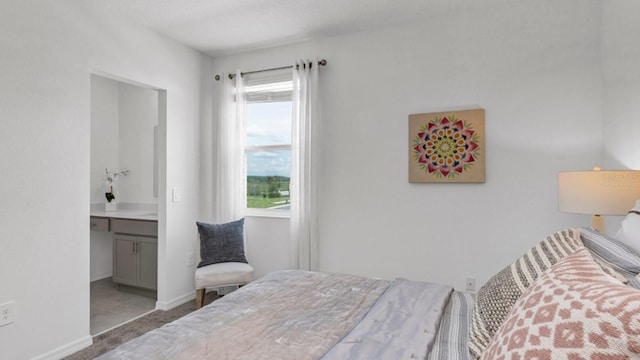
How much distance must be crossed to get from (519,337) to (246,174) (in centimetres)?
338

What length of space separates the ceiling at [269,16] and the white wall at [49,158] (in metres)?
0.32

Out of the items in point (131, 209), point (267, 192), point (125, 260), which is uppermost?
point (267, 192)

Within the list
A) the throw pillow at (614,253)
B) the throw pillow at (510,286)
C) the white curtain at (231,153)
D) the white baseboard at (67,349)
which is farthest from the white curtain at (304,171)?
the throw pillow at (614,253)

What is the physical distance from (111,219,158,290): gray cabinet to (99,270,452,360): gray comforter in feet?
7.47

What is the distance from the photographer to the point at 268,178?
3824 millimetres

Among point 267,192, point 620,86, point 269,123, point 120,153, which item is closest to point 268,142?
point 269,123

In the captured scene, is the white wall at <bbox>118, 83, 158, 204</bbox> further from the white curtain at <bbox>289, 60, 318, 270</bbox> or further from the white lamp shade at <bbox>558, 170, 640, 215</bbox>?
the white lamp shade at <bbox>558, 170, 640, 215</bbox>

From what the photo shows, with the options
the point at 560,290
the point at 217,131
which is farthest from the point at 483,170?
the point at 217,131

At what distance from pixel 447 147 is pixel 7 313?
3.28m

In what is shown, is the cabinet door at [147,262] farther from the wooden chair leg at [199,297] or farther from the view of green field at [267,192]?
the view of green field at [267,192]

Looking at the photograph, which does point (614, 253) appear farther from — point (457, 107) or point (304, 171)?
point (304, 171)

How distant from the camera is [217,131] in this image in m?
3.90

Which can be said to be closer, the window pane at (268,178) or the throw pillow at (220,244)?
the throw pillow at (220,244)

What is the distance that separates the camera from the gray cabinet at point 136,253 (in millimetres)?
3762
